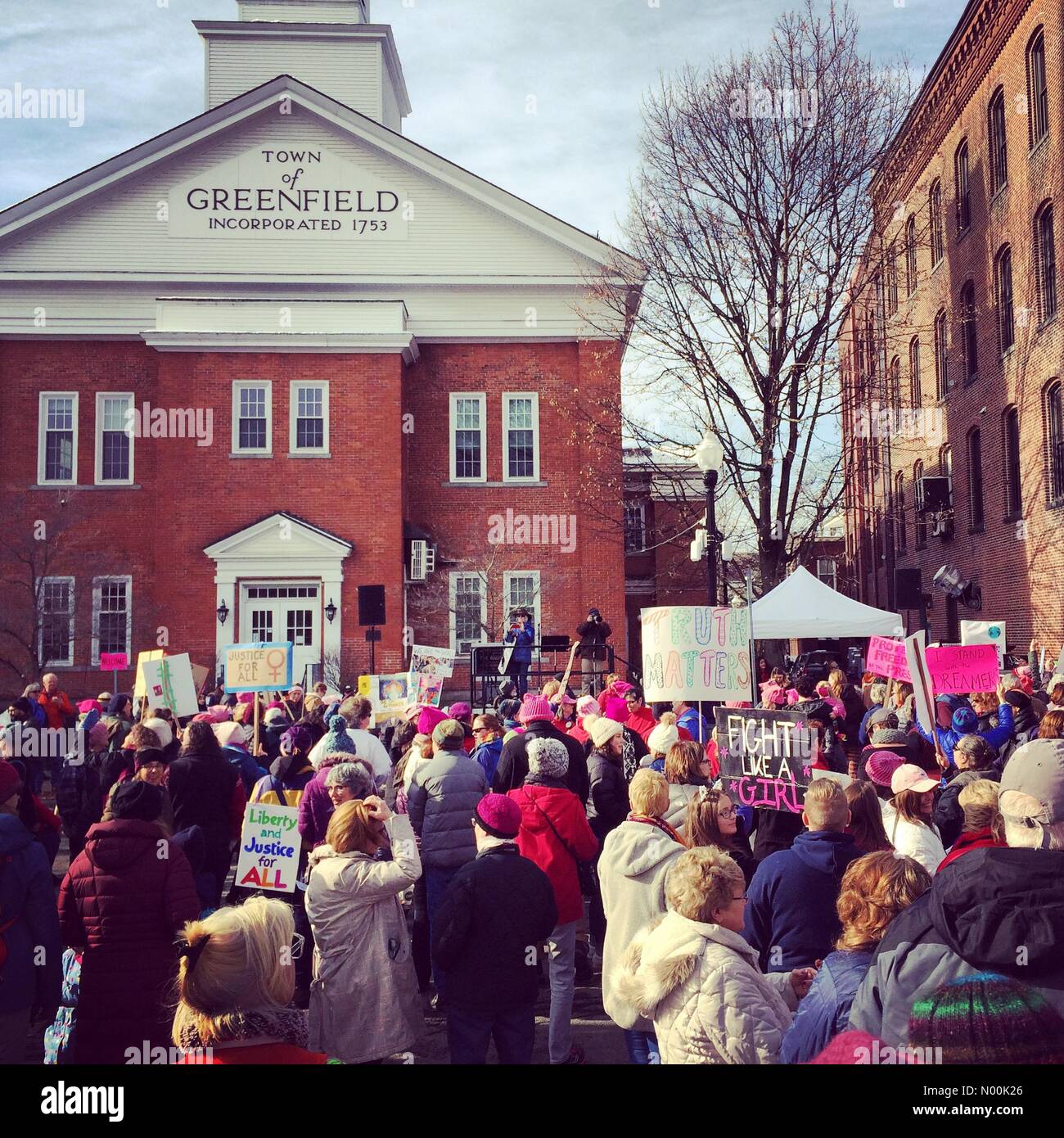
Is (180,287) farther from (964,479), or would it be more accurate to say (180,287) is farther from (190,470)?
(964,479)

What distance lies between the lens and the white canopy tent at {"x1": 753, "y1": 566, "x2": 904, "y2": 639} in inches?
719

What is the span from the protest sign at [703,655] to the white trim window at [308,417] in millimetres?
19753

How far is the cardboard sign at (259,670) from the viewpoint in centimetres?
1218

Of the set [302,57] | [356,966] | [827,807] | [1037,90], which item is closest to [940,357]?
[1037,90]

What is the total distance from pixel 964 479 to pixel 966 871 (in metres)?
26.6

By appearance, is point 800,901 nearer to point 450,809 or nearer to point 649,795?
point 649,795

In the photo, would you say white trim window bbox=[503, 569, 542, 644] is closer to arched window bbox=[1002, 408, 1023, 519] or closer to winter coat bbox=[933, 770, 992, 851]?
arched window bbox=[1002, 408, 1023, 519]

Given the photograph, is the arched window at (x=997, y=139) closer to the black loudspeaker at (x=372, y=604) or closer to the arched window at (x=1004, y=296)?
the arched window at (x=1004, y=296)

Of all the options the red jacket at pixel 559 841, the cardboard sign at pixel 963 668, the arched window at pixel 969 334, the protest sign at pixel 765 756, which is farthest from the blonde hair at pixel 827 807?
the arched window at pixel 969 334

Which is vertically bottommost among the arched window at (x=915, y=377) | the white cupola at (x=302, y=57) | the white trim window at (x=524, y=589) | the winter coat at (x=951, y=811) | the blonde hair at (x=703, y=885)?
the winter coat at (x=951, y=811)

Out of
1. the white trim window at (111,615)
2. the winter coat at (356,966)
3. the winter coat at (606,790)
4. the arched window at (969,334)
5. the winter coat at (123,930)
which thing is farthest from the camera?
the white trim window at (111,615)

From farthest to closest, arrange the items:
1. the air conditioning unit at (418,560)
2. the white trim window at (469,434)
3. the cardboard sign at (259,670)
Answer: the white trim window at (469,434), the air conditioning unit at (418,560), the cardboard sign at (259,670)

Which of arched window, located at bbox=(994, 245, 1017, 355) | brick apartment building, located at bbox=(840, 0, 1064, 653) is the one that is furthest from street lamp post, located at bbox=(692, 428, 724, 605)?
arched window, located at bbox=(994, 245, 1017, 355)

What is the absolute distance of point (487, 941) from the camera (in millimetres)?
5301
